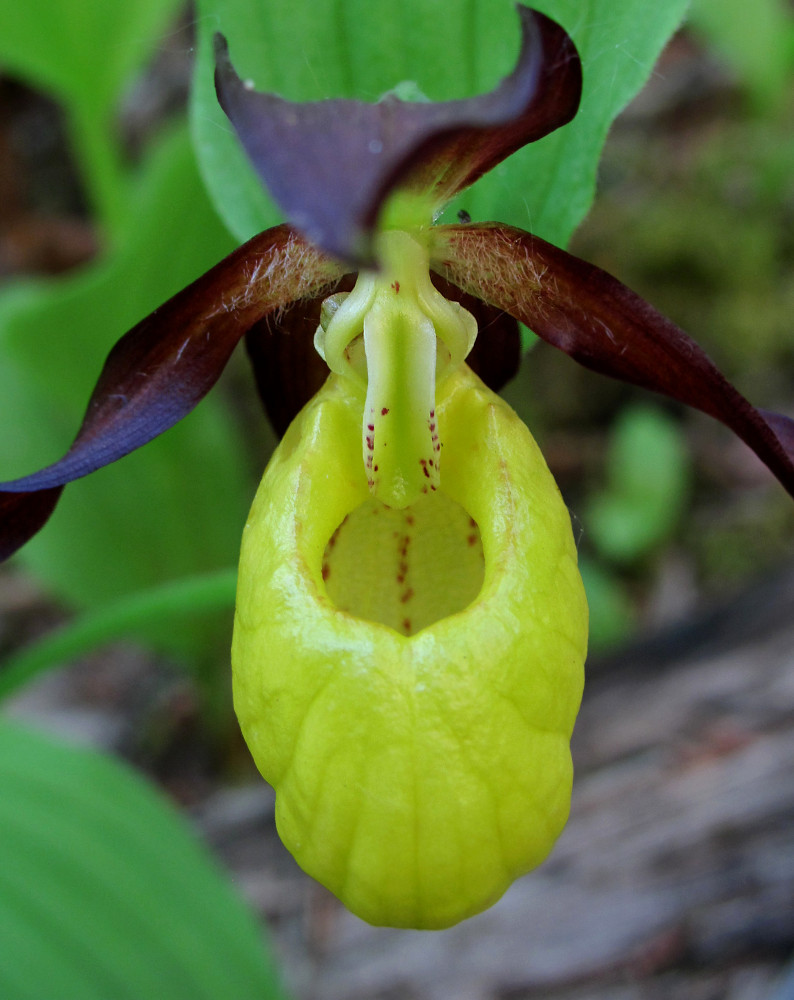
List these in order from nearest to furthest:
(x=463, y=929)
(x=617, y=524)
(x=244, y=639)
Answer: (x=244, y=639) < (x=463, y=929) < (x=617, y=524)

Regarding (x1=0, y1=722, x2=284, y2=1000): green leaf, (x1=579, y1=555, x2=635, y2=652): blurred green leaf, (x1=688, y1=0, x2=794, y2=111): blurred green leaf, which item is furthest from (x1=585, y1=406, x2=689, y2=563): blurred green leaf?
(x1=0, y1=722, x2=284, y2=1000): green leaf

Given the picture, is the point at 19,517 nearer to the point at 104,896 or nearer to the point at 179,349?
the point at 179,349

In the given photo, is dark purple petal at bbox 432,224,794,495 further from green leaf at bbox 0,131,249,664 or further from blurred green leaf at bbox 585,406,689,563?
blurred green leaf at bbox 585,406,689,563

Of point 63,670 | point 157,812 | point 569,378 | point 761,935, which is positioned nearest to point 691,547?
point 569,378

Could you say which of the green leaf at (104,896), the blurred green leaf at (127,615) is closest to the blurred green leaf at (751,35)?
the blurred green leaf at (127,615)

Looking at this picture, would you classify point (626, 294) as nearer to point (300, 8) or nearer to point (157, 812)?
point (300, 8)

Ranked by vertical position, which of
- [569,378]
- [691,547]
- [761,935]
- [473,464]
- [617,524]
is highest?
[473,464]

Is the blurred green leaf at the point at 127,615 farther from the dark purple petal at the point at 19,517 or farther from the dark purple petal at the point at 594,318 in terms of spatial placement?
the dark purple petal at the point at 594,318
